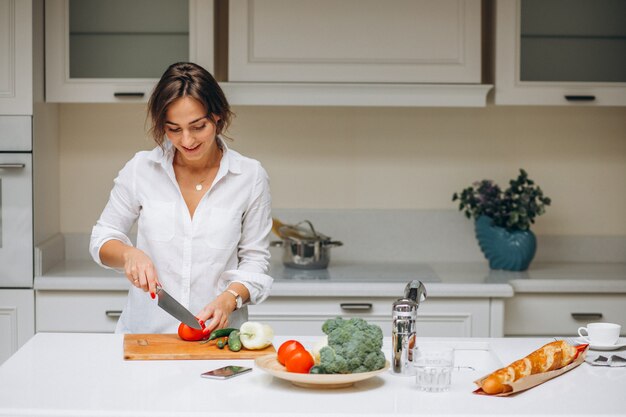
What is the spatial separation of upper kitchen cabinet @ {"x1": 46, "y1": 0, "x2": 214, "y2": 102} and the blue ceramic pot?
4.27ft

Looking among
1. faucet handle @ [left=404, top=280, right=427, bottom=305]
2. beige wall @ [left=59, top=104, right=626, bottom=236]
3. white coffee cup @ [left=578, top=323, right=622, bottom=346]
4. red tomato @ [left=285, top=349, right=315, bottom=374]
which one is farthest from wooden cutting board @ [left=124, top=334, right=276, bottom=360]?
beige wall @ [left=59, top=104, right=626, bottom=236]

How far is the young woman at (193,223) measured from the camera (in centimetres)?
248

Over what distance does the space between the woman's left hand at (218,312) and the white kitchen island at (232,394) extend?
205 mm

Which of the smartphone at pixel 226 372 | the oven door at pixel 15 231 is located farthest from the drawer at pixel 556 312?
the oven door at pixel 15 231

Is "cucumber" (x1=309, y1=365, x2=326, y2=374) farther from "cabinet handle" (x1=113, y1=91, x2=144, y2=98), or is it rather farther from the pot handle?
"cabinet handle" (x1=113, y1=91, x2=144, y2=98)

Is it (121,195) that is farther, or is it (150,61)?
(150,61)

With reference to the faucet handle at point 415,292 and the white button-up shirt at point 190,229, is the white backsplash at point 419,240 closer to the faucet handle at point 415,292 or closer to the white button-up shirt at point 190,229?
the white button-up shirt at point 190,229

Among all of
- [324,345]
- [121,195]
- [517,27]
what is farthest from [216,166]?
[517,27]

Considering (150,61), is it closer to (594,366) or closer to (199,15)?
(199,15)

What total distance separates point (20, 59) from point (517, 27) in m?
1.89

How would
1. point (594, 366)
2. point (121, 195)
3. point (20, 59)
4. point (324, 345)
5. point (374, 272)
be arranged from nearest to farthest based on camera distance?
point (324, 345), point (594, 366), point (121, 195), point (20, 59), point (374, 272)

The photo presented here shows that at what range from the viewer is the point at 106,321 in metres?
3.45

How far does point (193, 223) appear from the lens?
251 cm

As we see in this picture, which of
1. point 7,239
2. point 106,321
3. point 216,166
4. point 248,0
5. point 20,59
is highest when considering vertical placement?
point 248,0
